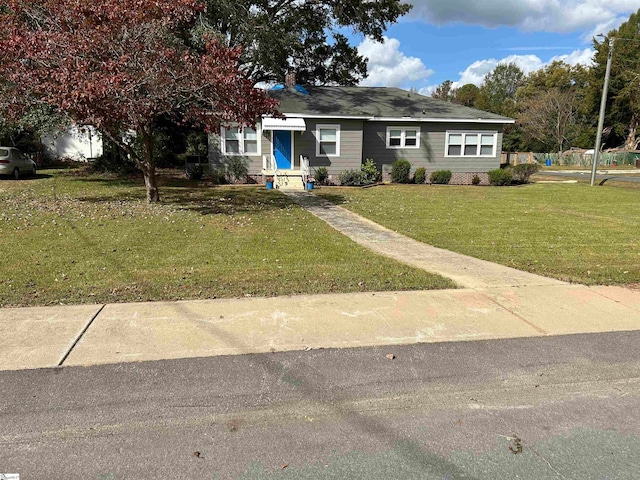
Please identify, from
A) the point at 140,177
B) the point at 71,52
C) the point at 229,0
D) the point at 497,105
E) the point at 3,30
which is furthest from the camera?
the point at 497,105

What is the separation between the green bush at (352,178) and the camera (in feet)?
68.6

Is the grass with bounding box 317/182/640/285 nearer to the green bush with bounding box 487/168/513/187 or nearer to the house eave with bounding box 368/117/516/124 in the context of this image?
the green bush with bounding box 487/168/513/187

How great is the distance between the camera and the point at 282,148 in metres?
21.1

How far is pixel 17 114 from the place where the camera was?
1221cm

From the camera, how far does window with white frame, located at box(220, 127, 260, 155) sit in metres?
20.7

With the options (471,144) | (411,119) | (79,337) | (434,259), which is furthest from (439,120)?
(79,337)

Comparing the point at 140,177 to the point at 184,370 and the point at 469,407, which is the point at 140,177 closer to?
the point at 184,370

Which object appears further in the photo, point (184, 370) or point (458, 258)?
point (458, 258)

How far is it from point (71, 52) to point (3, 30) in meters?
2.40

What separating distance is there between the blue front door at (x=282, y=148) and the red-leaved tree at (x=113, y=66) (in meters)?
9.12

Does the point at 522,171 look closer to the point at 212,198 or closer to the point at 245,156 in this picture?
the point at 245,156

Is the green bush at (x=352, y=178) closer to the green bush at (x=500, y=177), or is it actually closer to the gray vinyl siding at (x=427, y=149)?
the gray vinyl siding at (x=427, y=149)

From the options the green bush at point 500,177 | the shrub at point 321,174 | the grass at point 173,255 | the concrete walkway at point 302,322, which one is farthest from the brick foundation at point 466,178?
the concrete walkway at point 302,322

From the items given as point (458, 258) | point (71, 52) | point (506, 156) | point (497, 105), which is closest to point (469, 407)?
point (458, 258)
